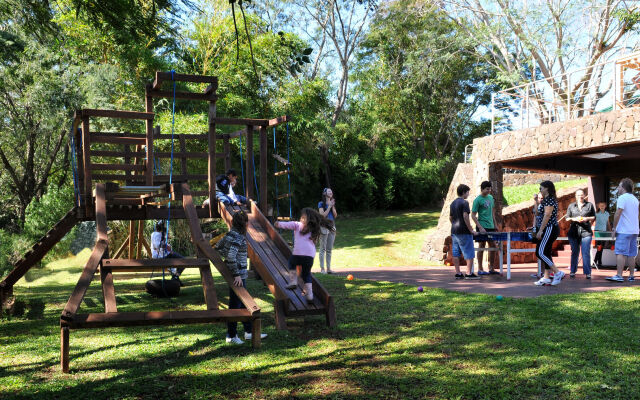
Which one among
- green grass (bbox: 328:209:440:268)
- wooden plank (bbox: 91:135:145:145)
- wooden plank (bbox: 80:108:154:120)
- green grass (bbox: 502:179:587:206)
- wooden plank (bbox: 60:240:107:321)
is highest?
wooden plank (bbox: 80:108:154:120)

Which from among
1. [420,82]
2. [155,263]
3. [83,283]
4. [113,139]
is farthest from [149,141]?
[420,82]

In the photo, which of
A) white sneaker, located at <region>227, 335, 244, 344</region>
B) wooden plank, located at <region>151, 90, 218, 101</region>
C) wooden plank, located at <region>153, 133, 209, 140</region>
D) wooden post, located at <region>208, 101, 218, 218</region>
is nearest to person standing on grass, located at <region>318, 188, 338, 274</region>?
wooden post, located at <region>208, 101, 218, 218</region>

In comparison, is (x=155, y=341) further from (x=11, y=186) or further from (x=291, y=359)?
(x=11, y=186)

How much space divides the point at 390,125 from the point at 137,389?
2612 cm

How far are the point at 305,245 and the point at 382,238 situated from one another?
14457 millimetres

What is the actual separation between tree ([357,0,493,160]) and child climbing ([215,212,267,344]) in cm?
2236

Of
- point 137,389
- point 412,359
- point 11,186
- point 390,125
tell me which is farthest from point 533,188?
point 11,186

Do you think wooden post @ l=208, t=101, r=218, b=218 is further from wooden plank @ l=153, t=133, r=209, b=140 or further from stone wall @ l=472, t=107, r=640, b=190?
stone wall @ l=472, t=107, r=640, b=190

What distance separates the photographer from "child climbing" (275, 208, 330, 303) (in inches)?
248

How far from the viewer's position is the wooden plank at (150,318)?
4.59 m

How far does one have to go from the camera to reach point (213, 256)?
19.7 ft

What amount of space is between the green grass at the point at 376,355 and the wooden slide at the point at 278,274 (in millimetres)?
219

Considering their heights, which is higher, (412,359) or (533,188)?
(533,188)

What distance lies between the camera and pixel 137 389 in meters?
4.15
